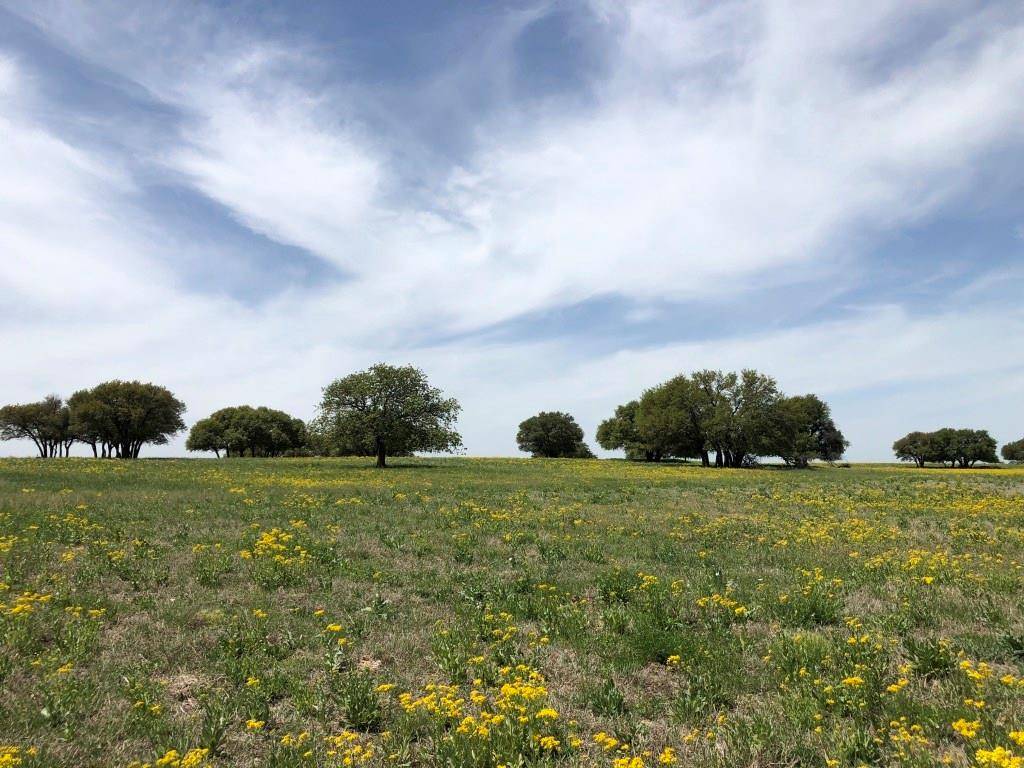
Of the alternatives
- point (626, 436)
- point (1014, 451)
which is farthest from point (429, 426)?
point (1014, 451)

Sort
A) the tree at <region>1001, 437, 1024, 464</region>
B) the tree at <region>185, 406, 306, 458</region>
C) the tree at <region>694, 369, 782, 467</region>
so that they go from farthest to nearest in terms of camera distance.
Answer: the tree at <region>1001, 437, 1024, 464</region> < the tree at <region>185, 406, 306, 458</region> < the tree at <region>694, 369, 782, 467</region>

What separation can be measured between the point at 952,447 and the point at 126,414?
165448mm

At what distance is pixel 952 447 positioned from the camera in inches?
5290

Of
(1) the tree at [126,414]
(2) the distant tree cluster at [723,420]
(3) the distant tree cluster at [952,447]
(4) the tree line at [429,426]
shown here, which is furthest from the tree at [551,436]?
(3) the distant tree cluster at [952,447]

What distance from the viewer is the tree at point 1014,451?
16475 centimetres

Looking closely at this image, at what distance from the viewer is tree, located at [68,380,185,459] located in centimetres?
7856

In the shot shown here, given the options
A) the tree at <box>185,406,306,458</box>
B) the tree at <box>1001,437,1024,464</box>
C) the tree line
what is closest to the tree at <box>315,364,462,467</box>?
the tree line

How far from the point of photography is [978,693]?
20.4 feet

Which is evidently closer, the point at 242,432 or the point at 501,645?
the point at 501,645

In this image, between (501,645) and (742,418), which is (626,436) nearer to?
(742,418)

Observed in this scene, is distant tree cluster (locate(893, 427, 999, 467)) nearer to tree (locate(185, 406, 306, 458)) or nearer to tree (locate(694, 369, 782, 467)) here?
tree (locate(694, 369, 782, 467))

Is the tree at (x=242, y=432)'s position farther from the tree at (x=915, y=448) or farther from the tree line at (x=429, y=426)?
the tree at (x=915, y=448)

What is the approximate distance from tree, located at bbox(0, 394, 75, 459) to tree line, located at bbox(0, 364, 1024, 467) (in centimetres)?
17

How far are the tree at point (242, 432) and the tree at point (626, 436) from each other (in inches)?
2354
